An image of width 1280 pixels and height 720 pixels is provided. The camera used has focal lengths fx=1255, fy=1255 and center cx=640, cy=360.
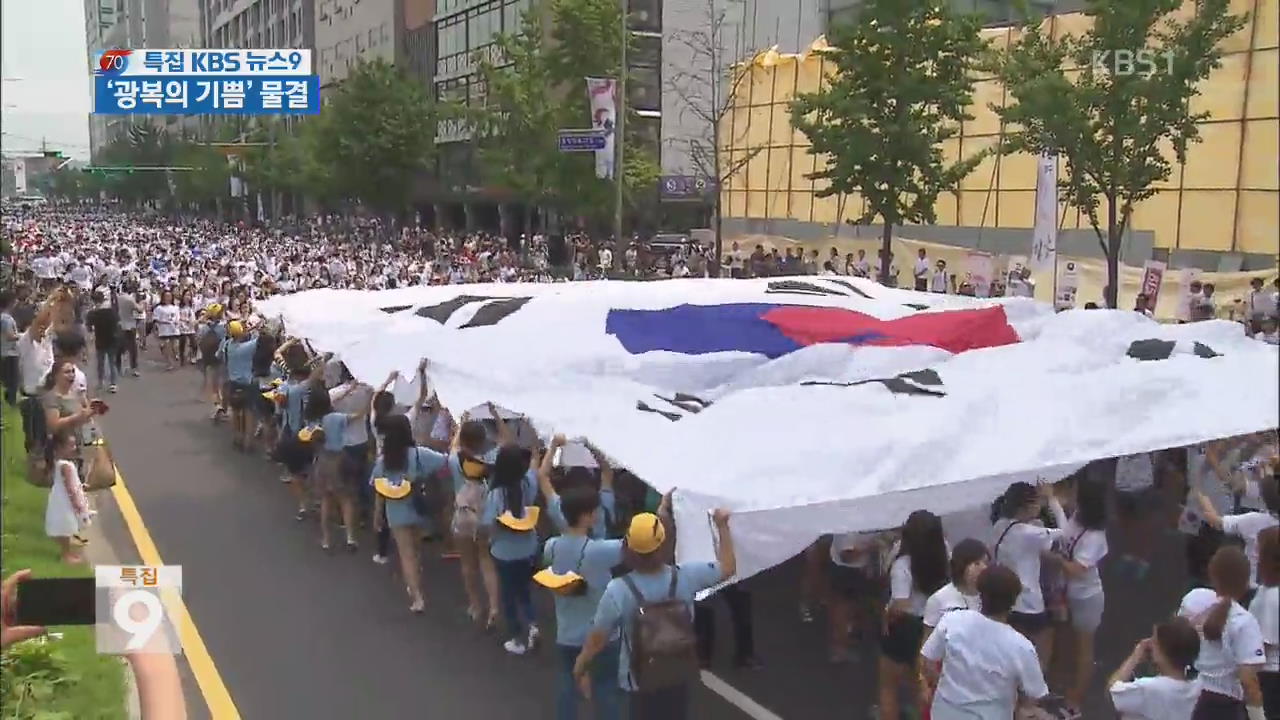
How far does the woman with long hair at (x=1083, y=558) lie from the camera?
636 centimetres

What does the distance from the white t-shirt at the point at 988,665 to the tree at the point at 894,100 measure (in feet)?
55.2

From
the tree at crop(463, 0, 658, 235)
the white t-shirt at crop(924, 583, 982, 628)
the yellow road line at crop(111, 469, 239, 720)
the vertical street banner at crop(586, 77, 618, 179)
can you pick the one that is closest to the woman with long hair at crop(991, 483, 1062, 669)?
the white t-shirt at crop(924, 583, 982, 628)

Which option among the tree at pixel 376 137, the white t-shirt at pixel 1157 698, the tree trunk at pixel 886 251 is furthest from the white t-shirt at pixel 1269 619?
the tree at pixel 376 137

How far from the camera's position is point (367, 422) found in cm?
1023

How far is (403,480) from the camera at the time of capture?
8.43m

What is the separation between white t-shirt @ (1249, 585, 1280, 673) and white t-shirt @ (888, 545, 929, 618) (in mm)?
1422

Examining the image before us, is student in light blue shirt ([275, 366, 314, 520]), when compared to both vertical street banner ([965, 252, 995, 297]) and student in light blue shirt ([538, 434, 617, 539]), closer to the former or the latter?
student in light blue shirt ([538, 434, 617, 539])

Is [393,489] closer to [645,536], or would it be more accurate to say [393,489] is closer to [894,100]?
[645,536]

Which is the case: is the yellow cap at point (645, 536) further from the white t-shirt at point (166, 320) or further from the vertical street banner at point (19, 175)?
the white t-shirt at point (166, 320)

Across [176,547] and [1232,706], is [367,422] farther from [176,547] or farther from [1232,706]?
[1232,706]

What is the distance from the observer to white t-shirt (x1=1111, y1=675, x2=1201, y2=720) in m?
4.71

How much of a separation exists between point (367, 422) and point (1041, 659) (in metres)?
5.82

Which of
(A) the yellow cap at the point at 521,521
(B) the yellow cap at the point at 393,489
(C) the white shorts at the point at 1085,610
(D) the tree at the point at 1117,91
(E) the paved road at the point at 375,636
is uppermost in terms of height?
(D) the tree at the point at 1117,91

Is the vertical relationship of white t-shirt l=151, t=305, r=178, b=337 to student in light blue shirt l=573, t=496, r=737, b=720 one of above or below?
below
